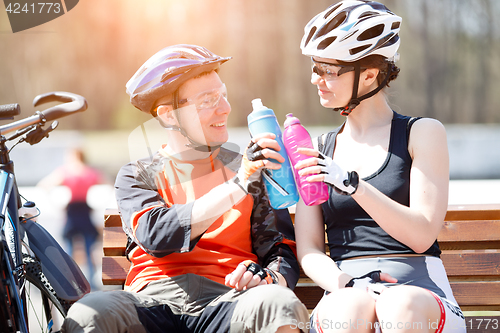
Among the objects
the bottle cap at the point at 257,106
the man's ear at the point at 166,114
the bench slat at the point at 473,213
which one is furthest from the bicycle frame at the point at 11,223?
the bench slat at the point at 473,213

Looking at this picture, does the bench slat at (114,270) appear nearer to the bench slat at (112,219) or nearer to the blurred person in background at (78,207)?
the bench slat at (112,219)

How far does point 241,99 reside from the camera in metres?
10.4

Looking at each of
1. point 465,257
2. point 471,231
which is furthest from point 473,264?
point 471,231

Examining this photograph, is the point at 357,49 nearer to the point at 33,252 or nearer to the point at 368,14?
the point at 368,14

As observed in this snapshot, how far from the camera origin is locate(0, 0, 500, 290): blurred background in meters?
10.3

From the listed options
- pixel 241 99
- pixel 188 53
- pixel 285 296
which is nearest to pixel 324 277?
pixel 285 296

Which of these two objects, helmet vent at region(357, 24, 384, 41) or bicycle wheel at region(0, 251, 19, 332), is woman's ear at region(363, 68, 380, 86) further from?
bicycle wheel at region(0, 251, 19, 332)

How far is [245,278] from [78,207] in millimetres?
3139

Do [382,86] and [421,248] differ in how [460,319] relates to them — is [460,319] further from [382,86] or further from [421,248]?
[382,86]

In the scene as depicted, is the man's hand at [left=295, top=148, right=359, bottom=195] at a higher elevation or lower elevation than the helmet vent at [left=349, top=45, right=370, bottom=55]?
lower

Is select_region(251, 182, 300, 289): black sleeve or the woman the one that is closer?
the woman

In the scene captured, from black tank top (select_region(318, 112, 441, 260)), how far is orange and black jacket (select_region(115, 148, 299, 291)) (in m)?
0.24

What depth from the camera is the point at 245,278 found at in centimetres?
192

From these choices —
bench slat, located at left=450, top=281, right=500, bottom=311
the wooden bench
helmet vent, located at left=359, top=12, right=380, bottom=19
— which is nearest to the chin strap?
helmet vent, located at left=359, top=12, right=380, bottom=19
